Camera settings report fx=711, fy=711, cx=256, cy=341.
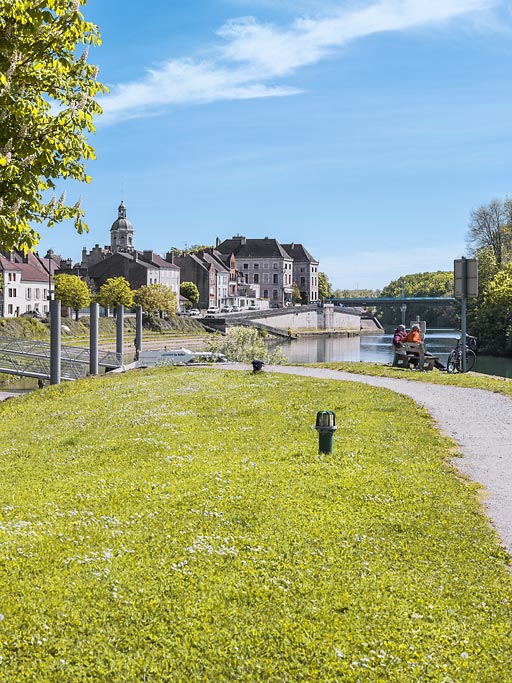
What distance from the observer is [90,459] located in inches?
515

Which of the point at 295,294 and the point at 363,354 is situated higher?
the point at 295,294

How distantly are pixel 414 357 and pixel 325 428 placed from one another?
59.0 ft

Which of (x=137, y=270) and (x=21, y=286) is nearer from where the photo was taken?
(x=21, y=286)

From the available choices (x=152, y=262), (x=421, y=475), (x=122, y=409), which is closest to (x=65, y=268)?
(x=152, y=262)

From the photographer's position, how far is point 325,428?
12.8m

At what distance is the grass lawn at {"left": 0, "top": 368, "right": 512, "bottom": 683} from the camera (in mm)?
5953

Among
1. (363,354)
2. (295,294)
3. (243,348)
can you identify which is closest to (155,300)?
(363,354)

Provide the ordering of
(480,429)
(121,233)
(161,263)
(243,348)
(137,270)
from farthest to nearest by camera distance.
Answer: (121,233)
(161,263)
(137,270)
(243,348)
(480,429)

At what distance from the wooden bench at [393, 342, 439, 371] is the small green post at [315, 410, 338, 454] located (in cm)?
1721

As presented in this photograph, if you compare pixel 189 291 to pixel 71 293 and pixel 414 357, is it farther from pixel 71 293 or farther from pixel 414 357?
pixel 414 357

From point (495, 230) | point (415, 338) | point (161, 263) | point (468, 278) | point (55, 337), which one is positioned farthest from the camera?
point (161, 263)

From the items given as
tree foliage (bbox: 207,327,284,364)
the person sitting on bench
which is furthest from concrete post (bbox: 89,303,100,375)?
the person sitting on bench

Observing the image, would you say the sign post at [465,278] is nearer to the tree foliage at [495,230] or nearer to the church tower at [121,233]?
the tree foliage at [495,230]

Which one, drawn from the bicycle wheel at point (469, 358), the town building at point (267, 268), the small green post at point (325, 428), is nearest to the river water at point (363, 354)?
the bicycle wheel at point (469, 358)
